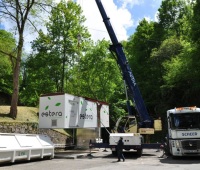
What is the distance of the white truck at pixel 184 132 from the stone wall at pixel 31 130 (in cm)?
958

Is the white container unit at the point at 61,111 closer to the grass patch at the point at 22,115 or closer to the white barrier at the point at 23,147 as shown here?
the white barrier at the point at 23,147

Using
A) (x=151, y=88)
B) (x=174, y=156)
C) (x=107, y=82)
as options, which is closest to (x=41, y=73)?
(x=107, y=82)

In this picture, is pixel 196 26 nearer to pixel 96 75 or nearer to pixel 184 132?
pixel 184 132

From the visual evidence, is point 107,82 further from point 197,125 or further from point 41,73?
point 197,125

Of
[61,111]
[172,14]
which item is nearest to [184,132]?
[61,111]

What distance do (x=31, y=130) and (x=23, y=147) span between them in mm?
6583

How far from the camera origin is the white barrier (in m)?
13.6

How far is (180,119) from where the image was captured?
58.6 ft

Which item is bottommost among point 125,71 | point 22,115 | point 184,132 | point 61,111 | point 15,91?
point 184,132

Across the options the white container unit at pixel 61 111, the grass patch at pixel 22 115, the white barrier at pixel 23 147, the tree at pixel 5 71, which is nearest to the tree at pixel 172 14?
the tree at pixel 5 71

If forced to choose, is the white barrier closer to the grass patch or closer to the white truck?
the grass patch

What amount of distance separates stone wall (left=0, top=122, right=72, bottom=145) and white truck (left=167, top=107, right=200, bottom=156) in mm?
9583

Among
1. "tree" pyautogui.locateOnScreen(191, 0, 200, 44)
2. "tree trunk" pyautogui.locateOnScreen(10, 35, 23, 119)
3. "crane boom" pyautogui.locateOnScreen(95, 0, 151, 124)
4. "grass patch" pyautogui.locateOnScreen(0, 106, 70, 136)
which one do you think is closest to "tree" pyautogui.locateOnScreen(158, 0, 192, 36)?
"tree" pyautogui.locateOnScreen(191, 0, 200, 44)

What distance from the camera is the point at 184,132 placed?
1744 centimetres
